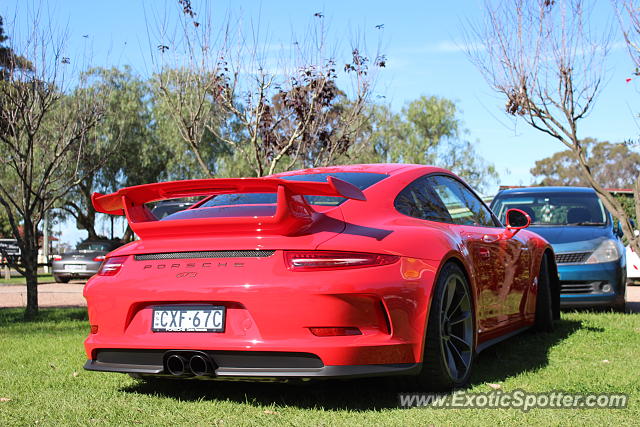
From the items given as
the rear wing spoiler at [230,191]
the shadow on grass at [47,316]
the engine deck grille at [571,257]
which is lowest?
the shadow on grass at [47,316]

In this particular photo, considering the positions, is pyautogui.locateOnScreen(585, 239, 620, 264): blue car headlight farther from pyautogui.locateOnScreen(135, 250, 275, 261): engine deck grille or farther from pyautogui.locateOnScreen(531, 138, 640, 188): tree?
pyautogui.locateOnScreen(531, 138, 640, 188): tree

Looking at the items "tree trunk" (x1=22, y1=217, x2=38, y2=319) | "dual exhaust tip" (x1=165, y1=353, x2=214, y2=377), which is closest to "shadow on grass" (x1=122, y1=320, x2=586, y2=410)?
"dual exhaust tip" (x1=165, y1=353, x2=214, y2=377)

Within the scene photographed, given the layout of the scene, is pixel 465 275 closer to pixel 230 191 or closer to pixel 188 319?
pixel 230 191

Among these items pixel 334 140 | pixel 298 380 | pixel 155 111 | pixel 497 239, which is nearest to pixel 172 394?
pixel 298 380

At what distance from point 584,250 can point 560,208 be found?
1239 millimetres

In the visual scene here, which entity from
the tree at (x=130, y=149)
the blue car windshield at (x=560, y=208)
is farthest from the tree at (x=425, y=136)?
the blue car windshield at (x=560, y=208)

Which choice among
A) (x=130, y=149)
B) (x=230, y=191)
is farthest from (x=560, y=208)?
(x=130, y=149)

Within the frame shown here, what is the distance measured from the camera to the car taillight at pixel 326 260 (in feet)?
11.9

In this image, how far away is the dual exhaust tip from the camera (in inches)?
146

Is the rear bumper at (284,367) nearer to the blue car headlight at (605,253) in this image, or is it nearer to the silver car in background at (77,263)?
the blue car headlight at (605,253)

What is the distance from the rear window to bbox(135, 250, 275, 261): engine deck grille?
54cm

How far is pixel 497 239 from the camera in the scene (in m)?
5.36

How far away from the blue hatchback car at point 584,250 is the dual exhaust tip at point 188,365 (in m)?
5.51

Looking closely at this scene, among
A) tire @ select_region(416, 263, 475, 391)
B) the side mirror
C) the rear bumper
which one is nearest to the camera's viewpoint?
the rear bumper
